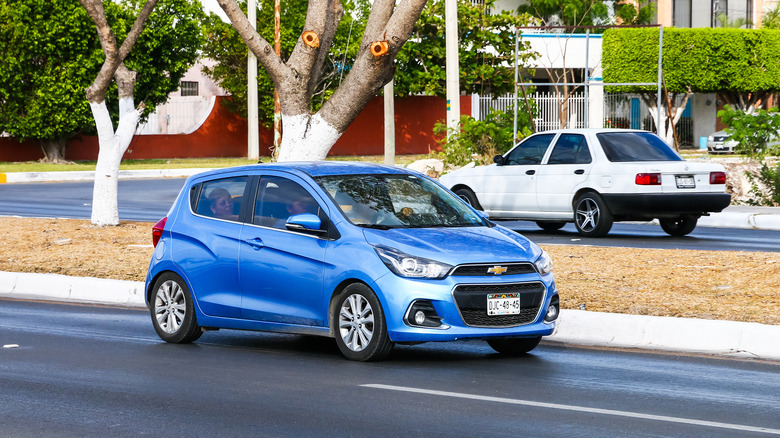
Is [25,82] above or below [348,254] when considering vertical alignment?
above

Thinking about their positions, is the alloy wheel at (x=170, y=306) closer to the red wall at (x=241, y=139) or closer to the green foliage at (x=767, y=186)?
the green foliage at (x=767, y=186)

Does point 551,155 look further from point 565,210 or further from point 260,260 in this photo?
point 260,260

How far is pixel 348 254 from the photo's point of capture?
353 inches

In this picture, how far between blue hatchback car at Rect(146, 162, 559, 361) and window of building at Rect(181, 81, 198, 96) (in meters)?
50.4

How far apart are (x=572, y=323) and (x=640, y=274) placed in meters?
2.77

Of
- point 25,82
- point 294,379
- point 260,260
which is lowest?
point 294,379

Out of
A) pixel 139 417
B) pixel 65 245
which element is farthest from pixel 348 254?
pixel 65 245

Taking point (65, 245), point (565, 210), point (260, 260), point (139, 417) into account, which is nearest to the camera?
point (139, 417)

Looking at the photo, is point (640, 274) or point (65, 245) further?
point (65, 245)

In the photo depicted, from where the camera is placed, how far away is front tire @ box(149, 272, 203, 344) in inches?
404

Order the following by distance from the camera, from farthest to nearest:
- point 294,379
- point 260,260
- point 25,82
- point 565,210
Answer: point 25,82
point 565,210
point 260,260
point 294,379

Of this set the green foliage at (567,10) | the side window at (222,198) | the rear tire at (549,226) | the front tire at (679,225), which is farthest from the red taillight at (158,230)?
the green foliage at (567,10)

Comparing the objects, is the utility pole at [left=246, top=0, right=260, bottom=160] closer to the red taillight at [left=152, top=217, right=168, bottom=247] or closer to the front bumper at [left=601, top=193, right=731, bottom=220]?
the front bumper at [left=601, top=193, right=731, bottom=220]

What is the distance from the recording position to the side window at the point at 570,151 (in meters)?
18.5
